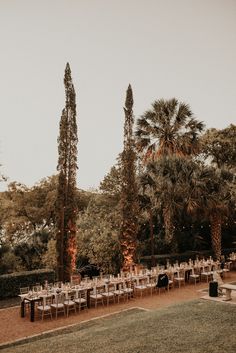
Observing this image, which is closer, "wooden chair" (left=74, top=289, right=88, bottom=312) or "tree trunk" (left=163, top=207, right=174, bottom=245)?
"wooden chair" (left=74, top=289, right=88, bottom=312)

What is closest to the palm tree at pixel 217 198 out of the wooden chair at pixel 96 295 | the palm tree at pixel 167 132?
the palm tree at pixel 167 132

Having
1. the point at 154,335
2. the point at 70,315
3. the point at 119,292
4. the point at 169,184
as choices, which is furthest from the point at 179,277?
the point at 154,335

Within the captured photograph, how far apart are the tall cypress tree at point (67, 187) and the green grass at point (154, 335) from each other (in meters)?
8.68

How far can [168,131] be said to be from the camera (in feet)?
81.9

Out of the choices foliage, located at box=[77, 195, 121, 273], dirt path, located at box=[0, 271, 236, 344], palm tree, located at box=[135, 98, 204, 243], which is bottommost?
dirt path, located at box=[0, 271, 236, 344]

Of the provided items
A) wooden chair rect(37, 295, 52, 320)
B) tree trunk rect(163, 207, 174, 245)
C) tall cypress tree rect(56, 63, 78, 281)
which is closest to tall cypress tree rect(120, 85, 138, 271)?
tree trunk rect(163, 207, 174, 245)

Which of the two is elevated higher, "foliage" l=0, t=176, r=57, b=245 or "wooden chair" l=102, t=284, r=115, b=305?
"foliage" l=0, t=176, r=57, b=245

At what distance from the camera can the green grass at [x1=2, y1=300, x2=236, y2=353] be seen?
27.3ft

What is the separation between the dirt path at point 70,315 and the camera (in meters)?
11.5

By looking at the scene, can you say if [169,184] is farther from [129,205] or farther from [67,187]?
[67,187]

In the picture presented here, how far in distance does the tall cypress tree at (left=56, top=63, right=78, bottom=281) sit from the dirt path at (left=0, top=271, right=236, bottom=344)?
5.43m

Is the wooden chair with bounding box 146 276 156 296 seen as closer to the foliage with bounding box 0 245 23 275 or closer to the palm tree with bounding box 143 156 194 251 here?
the palm tree with bounding box 143 156 194 251

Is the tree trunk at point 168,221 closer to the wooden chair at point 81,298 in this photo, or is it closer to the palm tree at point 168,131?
the palm tree at point 168,131

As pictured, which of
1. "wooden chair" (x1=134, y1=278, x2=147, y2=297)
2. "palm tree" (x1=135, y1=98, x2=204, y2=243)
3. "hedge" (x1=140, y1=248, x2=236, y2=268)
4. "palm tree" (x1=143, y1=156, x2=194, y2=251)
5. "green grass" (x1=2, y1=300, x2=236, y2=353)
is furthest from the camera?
"palm tree" (x1=135, y1=98, x2=204, y2=243)
